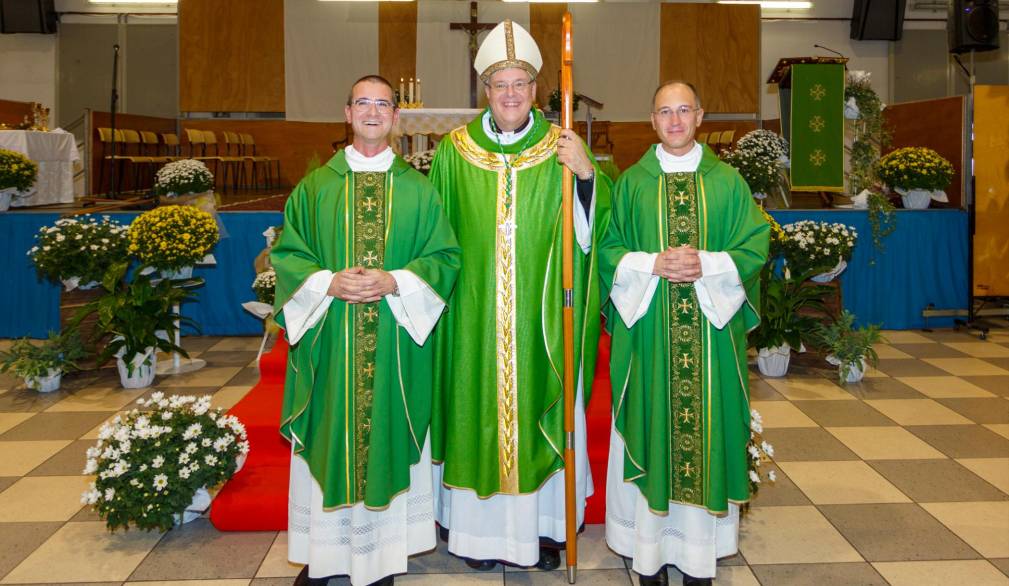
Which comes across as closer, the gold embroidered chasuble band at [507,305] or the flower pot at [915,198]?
the gold embroidered chasuble band at [507,305]

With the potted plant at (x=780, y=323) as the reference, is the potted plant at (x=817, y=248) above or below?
above

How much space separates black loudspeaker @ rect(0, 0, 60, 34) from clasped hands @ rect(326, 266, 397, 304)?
550 inches

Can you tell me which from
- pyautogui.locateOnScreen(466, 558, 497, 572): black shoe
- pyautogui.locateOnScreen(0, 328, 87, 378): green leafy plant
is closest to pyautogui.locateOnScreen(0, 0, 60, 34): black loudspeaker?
pyautogui.locateOnScreen(0, 328, 87, 378): green leafy plant

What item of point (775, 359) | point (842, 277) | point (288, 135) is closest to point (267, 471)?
point (775, 359)

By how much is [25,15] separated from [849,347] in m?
13.7

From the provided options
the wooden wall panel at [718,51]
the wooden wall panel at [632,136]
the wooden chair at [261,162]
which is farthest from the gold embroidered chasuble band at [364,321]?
the wooden wall panel at [718,51]

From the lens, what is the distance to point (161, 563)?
3.32 metres

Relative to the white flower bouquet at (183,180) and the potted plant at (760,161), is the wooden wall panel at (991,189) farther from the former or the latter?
the white flower bouquet at (183,180)

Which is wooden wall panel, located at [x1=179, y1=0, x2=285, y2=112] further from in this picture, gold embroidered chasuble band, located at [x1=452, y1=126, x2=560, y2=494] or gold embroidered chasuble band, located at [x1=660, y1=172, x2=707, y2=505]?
gold embroidered chasuble band, located at [x1=660, y1=172, x2=707, y2=505]

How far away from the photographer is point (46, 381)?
578 centimetres

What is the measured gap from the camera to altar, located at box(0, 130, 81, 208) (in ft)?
29.5

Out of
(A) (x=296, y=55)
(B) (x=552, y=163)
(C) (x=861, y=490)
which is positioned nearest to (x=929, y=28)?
(A) (x=296, y=55)

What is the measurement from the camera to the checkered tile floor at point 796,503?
3225mm

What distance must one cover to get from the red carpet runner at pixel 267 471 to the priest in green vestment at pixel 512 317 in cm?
48
